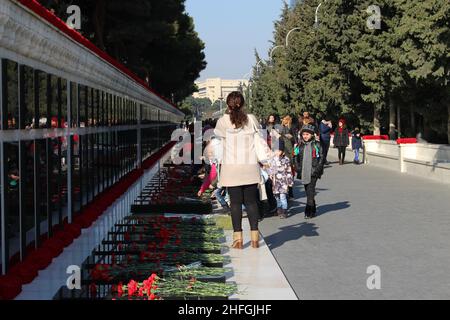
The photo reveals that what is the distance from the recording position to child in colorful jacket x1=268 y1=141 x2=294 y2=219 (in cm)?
1399

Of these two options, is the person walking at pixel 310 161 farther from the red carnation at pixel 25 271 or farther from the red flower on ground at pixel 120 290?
the red carnation at pixel 25 271

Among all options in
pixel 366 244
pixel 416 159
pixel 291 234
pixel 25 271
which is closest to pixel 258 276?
pixel 25 271

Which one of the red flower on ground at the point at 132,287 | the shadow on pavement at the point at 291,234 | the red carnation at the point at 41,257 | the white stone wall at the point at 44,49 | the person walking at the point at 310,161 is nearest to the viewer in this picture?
the white stone wall at the point at 44,49

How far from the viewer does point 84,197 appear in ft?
33.6

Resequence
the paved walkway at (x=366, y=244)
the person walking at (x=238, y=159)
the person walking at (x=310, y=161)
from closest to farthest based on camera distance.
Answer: the paved walkway at (x=366, y=244), the person walking at (x=238, y=159), the person walking at (x=310, y=161)

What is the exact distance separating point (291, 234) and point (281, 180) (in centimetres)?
256

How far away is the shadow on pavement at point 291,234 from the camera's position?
10.9 metres

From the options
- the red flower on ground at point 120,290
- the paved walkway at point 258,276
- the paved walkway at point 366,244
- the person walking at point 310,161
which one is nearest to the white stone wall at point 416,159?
the paved walkway at point 366,244

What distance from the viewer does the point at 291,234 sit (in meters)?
11.8

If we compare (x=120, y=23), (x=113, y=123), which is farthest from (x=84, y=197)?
(x=120, y=23)

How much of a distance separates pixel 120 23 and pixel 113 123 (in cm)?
2920

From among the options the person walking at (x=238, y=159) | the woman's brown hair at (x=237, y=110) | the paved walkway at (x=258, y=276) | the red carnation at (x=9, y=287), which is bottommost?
the paved walkway at (x=258, y=276)

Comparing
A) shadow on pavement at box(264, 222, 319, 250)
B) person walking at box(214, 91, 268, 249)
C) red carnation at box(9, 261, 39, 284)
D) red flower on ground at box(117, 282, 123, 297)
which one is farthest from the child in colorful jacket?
red carnation at box(9, 261, 39, 284)
